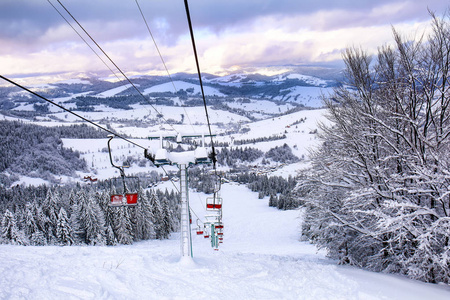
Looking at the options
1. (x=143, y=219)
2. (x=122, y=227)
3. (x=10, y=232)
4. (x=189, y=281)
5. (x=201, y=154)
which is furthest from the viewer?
(x=143, y=219)

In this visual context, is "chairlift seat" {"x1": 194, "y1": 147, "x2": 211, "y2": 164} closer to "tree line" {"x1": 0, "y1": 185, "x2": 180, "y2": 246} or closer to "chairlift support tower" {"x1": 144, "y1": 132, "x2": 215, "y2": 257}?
"chairlift support tower" {"x1": 144, "y1": 132, "x2": 215, "y2": 257}

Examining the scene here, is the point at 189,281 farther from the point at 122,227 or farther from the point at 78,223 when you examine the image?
the point at 78,223

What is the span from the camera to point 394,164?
12.1 metres

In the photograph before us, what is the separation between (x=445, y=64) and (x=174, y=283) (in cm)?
1144

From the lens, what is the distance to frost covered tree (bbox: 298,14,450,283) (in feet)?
29.4

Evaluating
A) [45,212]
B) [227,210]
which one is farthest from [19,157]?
[45,212]

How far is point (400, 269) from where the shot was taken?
35.8ft

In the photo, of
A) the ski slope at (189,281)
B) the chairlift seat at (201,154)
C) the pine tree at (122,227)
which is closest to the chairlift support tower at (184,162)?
the chairlift seat at (201,154)

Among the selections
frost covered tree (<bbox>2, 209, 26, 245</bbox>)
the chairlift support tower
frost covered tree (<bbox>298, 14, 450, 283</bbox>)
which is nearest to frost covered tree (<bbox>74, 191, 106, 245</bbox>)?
frost covered tree (<bbox>2, 209, 26, 245</bbox>)

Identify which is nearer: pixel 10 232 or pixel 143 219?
pixel 10 232

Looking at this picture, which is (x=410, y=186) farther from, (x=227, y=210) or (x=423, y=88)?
(x=227, y=210)

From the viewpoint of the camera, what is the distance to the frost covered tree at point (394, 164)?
29.4ft

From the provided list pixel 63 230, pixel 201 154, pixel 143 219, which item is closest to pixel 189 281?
pixel 201 154

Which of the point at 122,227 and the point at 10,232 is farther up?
the point at 10,232
